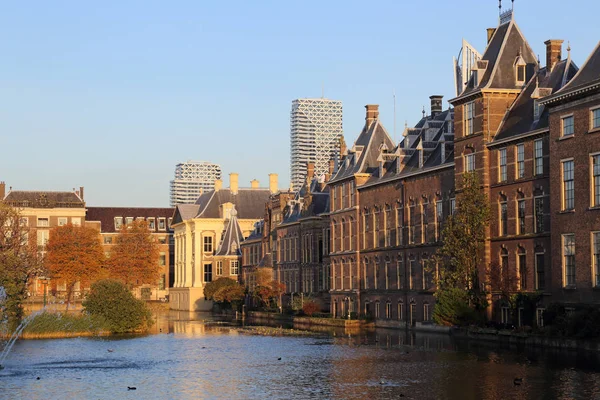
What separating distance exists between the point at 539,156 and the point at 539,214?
127 inches

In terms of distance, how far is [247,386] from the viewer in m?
38.7

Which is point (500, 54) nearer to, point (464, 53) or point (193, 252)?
point (464, 53)

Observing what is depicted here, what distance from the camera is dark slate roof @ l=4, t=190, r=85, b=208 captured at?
476ft

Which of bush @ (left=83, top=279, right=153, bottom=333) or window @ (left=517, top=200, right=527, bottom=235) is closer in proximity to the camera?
window @ (left=517, top=200, right=527, bottom=235)

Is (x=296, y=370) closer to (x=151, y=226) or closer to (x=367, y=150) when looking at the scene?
(x=367, y=150)

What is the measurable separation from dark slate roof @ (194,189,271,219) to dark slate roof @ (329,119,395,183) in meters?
54.0

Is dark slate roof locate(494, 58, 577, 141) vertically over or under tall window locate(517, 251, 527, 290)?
over

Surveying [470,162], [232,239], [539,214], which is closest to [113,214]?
→ [232,239]

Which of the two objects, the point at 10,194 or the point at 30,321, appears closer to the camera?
the point at 30,321

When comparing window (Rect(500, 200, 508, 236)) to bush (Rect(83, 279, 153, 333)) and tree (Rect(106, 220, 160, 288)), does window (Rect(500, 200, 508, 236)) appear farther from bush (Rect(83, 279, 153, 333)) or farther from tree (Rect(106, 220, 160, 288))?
tree (Rect(106, 220, 160, 288))

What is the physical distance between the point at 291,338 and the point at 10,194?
89952 millimetres

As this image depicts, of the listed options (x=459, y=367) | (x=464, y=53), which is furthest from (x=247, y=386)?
(x=464, y=53)

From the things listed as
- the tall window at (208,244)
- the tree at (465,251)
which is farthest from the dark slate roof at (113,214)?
the tree at (465,251)

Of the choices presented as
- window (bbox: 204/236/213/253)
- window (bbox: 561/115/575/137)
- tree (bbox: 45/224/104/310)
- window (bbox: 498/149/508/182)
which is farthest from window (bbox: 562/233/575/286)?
window (bbox: 204/236/213/253)
